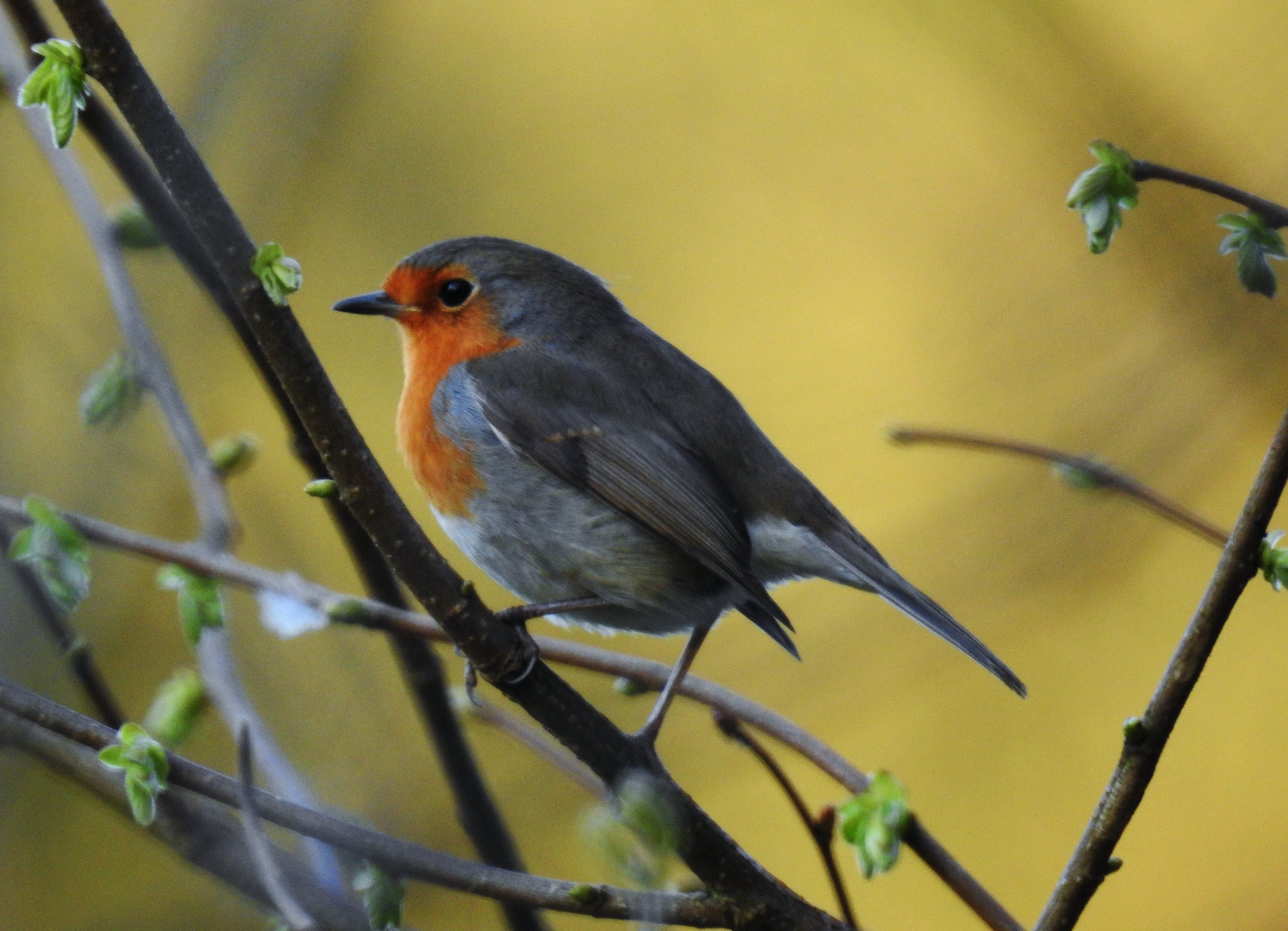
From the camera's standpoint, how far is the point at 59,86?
53.6 inches

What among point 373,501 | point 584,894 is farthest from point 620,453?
point 584,894

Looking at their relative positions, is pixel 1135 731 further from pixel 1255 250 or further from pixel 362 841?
pixel 362 841

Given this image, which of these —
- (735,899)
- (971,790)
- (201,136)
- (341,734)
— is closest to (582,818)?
(735,899)

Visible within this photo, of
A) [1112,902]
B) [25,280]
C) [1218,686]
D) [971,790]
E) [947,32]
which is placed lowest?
[1112,902]

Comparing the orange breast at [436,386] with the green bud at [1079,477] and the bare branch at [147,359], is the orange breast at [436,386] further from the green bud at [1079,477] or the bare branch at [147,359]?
the green bud at [1079,477]

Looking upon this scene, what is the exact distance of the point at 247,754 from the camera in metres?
1.36

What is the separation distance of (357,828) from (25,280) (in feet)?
11.1

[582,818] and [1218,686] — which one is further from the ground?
[1218,686]

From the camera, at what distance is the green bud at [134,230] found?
2.07 meters

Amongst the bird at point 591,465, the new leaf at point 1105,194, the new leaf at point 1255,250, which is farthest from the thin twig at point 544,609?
the new leaf at point 1255,250

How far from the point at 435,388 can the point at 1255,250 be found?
6.10 ft

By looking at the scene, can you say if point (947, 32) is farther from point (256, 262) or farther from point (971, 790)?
point (256, 262)

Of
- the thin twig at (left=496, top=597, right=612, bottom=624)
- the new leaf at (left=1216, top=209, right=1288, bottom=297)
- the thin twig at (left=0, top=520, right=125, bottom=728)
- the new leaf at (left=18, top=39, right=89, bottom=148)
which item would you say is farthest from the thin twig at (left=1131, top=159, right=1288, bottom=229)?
the thin twig at (left=0, top=520, right=125, bottom=728)

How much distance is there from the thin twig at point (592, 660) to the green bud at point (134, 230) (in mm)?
493
